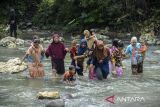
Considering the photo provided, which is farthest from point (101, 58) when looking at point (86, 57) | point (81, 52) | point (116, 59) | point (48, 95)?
point (48, 95)

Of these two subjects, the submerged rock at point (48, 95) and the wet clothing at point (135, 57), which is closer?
the submerged rock at point (48, 95)

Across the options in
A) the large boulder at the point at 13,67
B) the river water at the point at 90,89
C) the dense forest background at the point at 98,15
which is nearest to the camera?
the river water at the point at 90,89

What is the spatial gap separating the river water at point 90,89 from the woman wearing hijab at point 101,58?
39cm

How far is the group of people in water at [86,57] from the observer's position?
14.1 m

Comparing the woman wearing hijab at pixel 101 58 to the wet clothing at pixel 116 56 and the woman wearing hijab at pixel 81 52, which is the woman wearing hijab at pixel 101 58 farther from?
the wet clothing at pixel 116 56

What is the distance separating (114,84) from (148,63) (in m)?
4.75

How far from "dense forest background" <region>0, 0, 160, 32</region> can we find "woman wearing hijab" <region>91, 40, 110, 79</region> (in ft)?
43.9

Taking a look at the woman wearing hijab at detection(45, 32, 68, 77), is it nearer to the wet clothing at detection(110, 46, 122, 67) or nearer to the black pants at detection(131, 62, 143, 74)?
the wet clothing at detection(110, 46, 122, 67)

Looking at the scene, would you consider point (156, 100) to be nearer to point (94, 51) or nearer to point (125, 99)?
point (125, 99)

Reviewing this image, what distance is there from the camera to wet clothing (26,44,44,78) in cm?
1454

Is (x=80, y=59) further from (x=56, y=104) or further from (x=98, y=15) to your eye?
(x=98, y=15)

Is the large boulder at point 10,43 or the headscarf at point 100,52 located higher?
the large boulder at point 10,43

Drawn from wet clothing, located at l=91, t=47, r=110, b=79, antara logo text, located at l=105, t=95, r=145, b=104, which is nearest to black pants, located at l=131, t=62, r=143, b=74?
wet clothing, located at l=91, t=47, r=110, b=79

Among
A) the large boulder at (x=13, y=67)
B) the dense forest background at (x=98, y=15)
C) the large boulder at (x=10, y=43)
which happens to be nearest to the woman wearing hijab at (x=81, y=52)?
the large boulder at (x=13, y=67)
